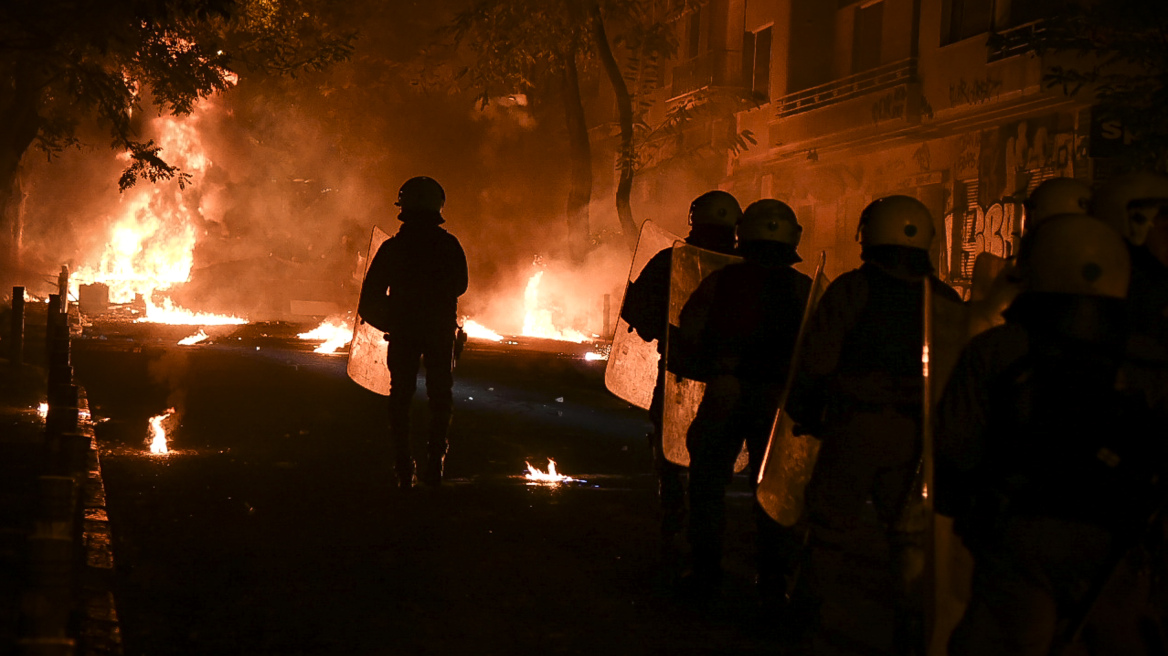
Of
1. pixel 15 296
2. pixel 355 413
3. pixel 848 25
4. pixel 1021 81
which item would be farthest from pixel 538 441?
pixel 848 25

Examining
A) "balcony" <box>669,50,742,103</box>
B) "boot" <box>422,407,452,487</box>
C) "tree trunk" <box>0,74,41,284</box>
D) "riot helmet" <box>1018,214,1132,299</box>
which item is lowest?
"boot" <box>422,407,452,487</box>

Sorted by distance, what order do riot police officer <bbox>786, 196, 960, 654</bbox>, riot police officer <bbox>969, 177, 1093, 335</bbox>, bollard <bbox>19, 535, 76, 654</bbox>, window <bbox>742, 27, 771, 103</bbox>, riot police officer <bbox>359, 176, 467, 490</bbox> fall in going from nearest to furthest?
1. bollard <bbox>19, 535, 76, 654</bbox>
2. riot police officer <bbox>969, 177, 1093, 335</bbox>
3. riot police officer <bbox>786, 196, 960, 654</bbox>
4. riot police officer <bbox>359, 176, 467, 490</bbox>
5. window <bbox>742, 27, 771, 103</bbox>

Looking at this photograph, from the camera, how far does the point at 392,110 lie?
125ft

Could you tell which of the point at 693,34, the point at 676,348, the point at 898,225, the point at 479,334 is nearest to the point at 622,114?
the point at 479,334

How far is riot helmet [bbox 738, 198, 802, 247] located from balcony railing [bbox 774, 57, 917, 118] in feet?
61.0

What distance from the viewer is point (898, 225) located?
446 centimetres

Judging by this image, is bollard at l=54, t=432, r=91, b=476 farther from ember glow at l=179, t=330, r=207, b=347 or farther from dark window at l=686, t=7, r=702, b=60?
dark window at l=686, t=7, r=702, b=60

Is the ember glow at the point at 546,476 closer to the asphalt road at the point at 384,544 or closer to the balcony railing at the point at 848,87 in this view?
the asphalt road at the point at 384,544

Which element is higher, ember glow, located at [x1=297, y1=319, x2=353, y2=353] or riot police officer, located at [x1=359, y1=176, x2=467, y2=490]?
riot police officer, located at [x1=359, y1=176, x2=467, y2=490]

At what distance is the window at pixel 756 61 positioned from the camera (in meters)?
29.2

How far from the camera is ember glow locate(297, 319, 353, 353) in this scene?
22.4 meters

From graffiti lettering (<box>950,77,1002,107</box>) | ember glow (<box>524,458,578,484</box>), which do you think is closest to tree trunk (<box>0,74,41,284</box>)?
ember glow (<box>524,458,578,484</box>)

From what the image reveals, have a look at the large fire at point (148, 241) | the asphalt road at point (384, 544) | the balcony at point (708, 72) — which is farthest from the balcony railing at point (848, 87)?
the large fire at point (148, 241)

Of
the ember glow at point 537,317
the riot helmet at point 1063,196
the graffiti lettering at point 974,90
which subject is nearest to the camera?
the riot helmet at point 1063,196
